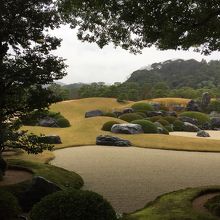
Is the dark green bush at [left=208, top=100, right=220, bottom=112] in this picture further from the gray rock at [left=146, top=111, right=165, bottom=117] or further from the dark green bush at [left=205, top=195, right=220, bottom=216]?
the dark green bush at [left=205, top=195, right=220, bottom=216]

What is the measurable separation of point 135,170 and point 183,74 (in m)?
97.5

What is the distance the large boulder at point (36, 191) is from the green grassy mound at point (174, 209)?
11.4ft

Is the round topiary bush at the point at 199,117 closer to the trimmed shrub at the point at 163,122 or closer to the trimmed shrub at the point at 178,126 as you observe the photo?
the trimmed shrub at the point at 178,126

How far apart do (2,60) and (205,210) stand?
8713mm

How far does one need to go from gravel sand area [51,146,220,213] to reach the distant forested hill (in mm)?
75412

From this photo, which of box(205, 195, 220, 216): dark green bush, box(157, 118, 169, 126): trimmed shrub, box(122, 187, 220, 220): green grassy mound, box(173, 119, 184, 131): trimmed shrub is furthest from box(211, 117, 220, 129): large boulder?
box(205, 195, 220, 216): dark green bush

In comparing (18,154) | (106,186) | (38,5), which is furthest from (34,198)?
(18,154)

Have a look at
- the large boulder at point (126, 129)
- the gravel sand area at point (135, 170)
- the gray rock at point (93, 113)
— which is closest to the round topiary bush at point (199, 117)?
the gray rock at point (93, 113)

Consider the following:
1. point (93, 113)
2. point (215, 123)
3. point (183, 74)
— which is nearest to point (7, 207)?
point (93, 113)

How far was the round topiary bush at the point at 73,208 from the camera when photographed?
834 cm

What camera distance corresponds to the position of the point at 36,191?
13094mm

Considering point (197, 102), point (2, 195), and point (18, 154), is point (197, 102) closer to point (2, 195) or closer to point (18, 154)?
point (18, 154)

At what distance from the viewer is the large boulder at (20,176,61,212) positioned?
13016 mm

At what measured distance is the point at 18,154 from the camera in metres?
22.5
